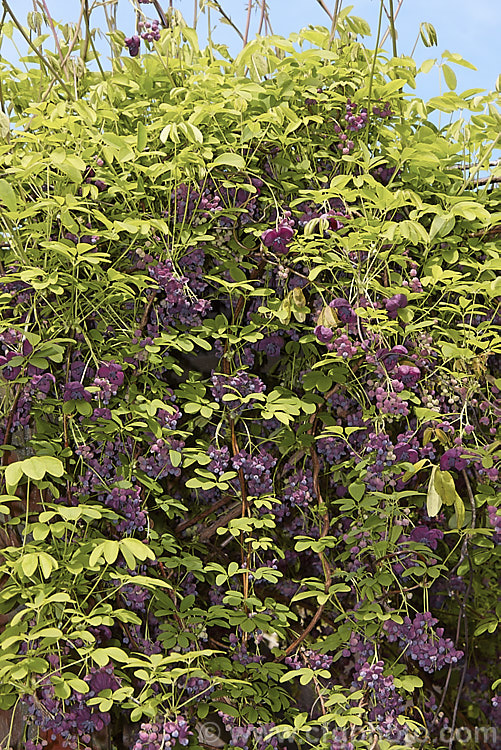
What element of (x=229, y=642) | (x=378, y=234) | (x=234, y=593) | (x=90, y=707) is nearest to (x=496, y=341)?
(x=378, y=234)

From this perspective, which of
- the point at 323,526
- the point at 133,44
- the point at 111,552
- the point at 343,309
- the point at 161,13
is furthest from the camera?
the point at 161,13

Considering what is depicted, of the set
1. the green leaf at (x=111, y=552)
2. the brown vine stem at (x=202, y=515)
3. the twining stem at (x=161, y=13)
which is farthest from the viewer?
the twining stem at (x=161, y=13)

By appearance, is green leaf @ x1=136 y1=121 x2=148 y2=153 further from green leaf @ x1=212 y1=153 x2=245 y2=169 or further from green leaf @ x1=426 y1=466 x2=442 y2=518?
green leaf @ x1=426 y1=466 x2=442 y2=518

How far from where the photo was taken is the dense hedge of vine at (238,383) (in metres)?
1.81

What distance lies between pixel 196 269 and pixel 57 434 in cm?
56

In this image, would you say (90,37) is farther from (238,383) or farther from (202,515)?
(202,515)

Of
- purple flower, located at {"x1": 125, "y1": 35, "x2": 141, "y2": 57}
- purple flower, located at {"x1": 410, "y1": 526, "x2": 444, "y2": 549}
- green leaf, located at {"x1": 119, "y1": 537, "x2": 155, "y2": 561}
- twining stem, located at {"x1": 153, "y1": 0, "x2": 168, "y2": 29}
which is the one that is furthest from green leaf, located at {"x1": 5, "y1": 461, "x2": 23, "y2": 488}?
twining stem, located at {"x1": 153, "y1": 0, "x2": 168, "y2": 29}

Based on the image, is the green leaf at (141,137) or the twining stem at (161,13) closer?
the green leaf at (141,137)

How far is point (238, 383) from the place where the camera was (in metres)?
1.92

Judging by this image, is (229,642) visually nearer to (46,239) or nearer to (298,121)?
(46,239)

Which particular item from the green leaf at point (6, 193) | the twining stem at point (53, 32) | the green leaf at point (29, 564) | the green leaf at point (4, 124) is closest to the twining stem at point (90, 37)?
the twining stem at point (53, 32)

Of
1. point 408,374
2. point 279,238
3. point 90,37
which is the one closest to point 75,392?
point 279,238

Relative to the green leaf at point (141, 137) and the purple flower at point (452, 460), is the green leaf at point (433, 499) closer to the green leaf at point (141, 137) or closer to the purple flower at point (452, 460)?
the purple flower at point (452, 460)

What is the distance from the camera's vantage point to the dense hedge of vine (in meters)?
1.81
